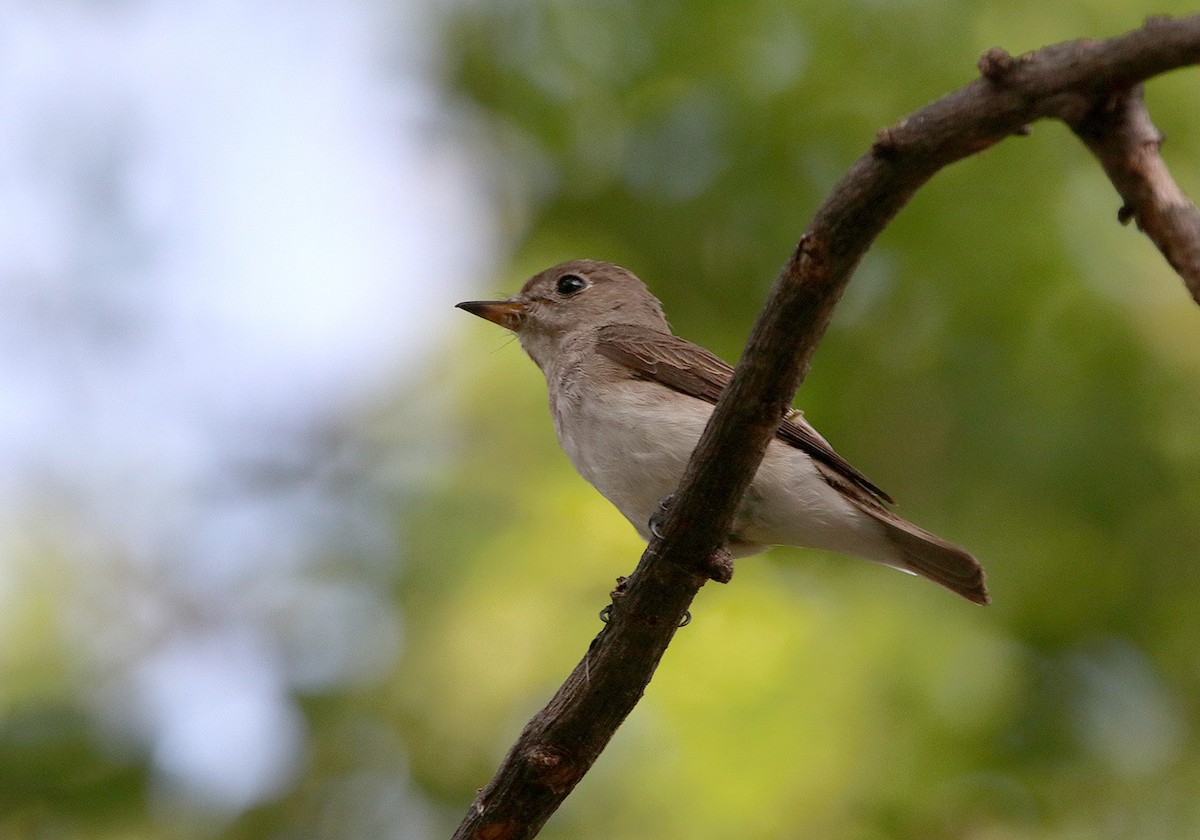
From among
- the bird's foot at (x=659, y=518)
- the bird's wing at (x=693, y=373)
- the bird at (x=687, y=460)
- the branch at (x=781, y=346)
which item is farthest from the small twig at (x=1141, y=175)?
the bird's wing at (x=693, y=373)

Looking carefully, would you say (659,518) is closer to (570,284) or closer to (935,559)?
(935,559)

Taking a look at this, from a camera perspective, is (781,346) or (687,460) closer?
(781,346)

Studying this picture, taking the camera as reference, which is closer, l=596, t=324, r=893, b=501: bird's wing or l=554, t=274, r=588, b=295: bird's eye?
l=596, t=324, r=893, b=501: bird's wing

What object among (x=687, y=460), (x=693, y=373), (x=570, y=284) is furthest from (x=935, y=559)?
(x=570, y=284)

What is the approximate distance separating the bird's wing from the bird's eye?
59cm

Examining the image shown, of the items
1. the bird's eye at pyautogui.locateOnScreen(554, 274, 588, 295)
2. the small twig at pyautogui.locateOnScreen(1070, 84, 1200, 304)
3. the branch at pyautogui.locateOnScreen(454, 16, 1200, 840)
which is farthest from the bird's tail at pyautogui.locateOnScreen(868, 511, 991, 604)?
the small twig at pyautogui.locateOnScreen(1070, 84, 1200, 304)

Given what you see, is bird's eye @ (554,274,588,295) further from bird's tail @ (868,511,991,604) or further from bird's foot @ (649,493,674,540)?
Result: bird's foot @ (649,493,674,540)

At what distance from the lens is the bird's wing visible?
4.50 m

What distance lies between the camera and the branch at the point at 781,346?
6.82 ft

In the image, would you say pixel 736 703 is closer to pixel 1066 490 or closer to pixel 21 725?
pixel 1066 490

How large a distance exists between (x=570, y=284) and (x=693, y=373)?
1.25m

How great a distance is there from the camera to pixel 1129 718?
5.44 m

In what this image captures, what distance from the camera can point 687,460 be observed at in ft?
13.9

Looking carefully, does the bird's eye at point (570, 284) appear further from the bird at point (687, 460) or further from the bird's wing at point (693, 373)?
the bird at point (687, 460)
